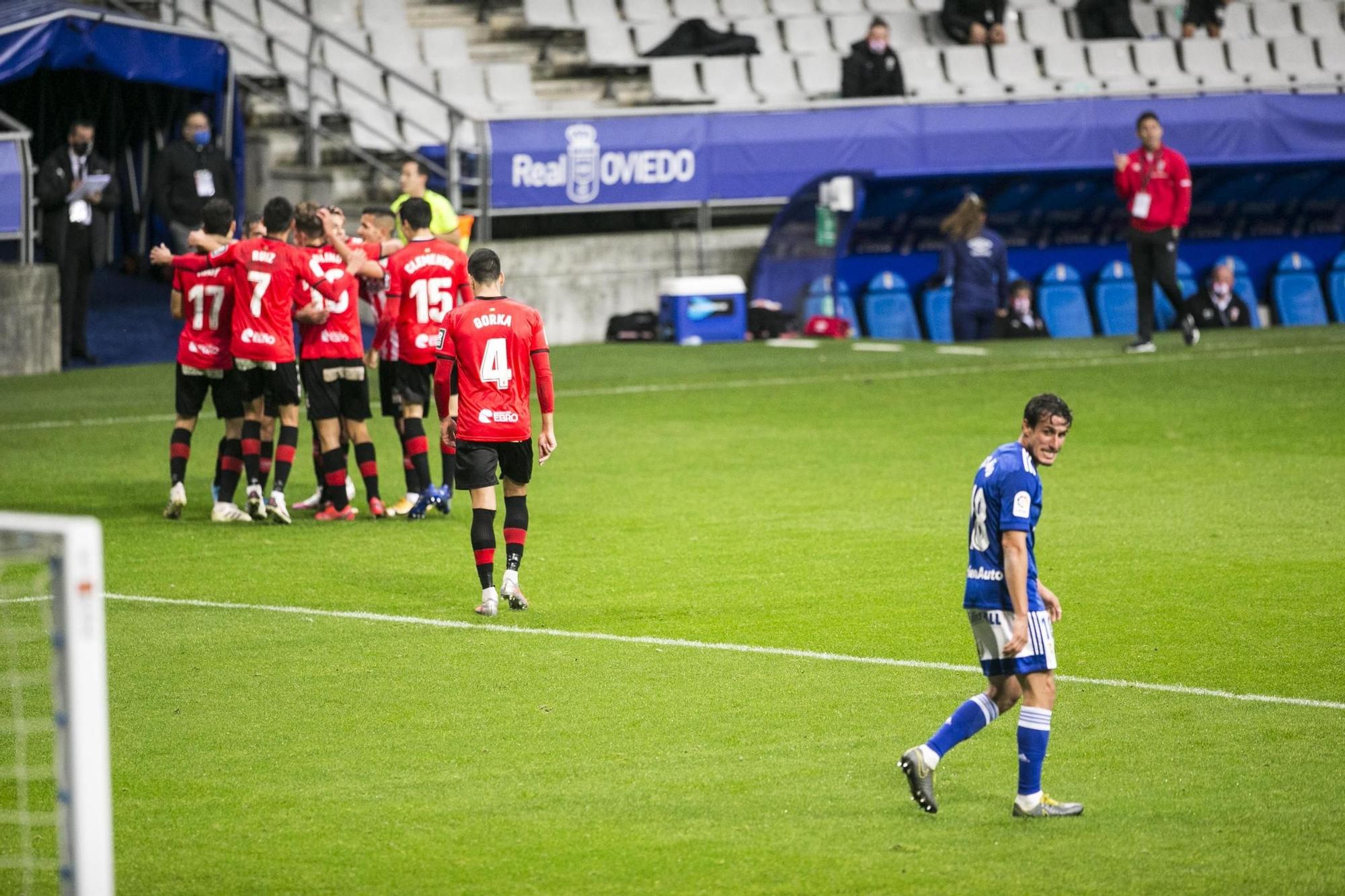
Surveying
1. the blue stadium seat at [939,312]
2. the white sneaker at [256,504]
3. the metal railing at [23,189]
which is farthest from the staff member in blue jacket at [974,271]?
the white sneaker at [256,504]

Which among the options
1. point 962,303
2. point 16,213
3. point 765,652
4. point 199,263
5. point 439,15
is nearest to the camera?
point 765,652

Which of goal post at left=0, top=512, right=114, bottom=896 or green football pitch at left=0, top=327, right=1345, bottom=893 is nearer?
goal post at left=0, top=512, right=114, bottom=896

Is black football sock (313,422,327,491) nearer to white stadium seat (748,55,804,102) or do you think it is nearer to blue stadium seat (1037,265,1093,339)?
blue stadium seat (1037,265,1093,339)

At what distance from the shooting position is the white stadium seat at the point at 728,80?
91.0 ft

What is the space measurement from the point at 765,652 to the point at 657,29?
2104cm

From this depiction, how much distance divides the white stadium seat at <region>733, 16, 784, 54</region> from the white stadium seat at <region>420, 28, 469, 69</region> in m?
4.29

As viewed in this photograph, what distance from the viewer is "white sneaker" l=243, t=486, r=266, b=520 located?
1227 cm

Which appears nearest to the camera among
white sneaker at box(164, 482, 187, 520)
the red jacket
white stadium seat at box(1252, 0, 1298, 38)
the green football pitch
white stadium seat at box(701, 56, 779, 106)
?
the green football pitch

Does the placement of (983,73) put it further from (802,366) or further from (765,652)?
(765,652)

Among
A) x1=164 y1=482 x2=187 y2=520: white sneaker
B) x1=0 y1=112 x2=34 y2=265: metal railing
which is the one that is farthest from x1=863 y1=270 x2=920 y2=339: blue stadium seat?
x1=164 y1=482 x2=187 y2=520: white sneaker

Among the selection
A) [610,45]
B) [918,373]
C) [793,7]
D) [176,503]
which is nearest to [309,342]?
[176,503]

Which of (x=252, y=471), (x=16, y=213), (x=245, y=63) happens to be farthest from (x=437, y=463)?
(x=245, y=63)

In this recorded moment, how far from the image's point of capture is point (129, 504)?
13.0m

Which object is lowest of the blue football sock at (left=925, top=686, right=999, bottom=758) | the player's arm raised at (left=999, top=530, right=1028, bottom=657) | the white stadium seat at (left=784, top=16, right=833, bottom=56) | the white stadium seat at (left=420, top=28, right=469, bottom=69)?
the blue football sock at (left=925, top=686, right=999, bottom=758)
